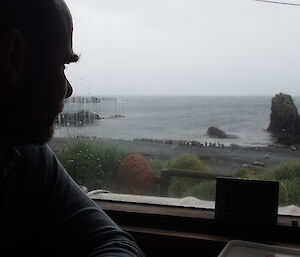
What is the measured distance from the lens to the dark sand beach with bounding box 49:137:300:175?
52.7 inches

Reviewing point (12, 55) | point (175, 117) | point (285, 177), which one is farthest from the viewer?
point (175, 117)

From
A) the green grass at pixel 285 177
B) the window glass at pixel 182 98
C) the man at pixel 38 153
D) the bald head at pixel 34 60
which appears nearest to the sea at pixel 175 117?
the window glass at pixel 182 98

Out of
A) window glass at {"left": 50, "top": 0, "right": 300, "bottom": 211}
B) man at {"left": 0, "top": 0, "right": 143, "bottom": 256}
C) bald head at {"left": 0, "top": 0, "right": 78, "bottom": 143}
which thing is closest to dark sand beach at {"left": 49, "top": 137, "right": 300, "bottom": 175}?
window glass at {"left": 50, "top": 0, "right": 300, "bottom": 211}

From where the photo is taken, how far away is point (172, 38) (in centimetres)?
141

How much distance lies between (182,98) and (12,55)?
2.90ft

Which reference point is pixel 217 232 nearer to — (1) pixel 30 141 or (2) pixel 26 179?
(2) pixel 26 179

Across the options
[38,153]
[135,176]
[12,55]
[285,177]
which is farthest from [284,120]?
[12,55]

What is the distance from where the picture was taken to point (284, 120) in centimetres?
135

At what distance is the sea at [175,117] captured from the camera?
138 centimetres

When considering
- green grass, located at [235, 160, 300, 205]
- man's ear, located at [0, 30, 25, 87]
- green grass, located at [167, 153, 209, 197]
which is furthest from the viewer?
green grass, located at [167, 153, 209, 197]

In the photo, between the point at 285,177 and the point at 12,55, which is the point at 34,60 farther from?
the point at 285,177

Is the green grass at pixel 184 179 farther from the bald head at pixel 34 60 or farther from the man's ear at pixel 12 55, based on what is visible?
the man's ear at pixel 12 55

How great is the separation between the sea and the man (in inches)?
16.8

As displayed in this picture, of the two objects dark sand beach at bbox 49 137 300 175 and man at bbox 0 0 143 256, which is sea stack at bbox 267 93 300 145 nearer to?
dark sand beach at bbox 49 137 300 175
